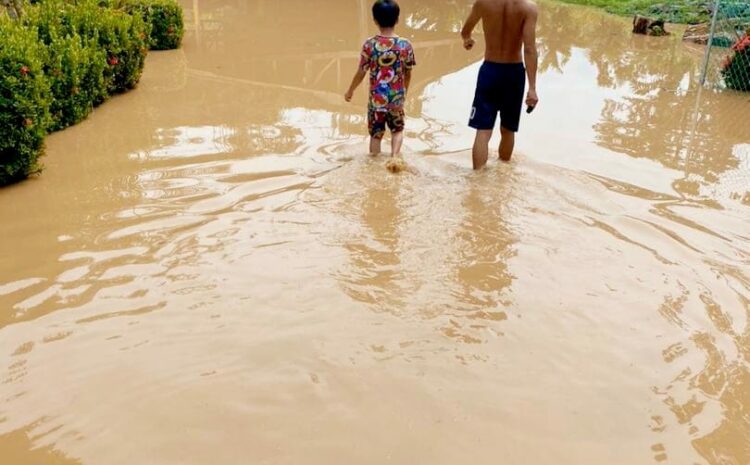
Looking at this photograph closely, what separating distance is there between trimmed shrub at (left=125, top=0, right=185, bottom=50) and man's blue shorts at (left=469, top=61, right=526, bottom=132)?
7.55 meters

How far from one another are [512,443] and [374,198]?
286 centimetres

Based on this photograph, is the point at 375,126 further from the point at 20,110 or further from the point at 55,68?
the point at 55,68

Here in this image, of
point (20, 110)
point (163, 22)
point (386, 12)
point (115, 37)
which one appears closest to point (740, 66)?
point (386, 12)

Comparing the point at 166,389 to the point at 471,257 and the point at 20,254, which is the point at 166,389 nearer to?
the point at 20,254

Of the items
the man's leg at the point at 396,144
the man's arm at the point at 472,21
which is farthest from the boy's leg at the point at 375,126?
the man's arm at the point at 472,21

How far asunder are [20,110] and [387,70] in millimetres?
3068

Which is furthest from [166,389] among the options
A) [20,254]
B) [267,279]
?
[20,254]

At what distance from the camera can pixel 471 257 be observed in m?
4.18

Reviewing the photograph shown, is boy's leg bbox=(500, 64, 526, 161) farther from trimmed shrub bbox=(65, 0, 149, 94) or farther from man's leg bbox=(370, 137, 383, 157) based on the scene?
trimmed shrub bbox=(65, 0, 149, 94)

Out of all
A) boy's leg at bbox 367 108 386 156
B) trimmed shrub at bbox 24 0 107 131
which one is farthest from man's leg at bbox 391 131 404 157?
trimmed shrub at bbox 24 0 107 131

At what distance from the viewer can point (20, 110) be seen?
5164mm

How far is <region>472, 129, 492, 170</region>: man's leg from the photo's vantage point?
586 centimetres

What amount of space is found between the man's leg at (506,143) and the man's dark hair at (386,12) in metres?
1.45

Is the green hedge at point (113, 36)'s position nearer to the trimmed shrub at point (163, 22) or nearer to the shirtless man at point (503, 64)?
the trimmed shrub at point (163, 22)
